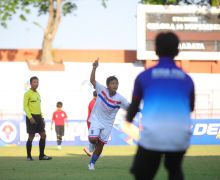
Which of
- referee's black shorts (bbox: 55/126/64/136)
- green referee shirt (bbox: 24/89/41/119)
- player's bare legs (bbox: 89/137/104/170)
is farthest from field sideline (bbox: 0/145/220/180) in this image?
referee's black shorts (bbox: 55/126/64/136)

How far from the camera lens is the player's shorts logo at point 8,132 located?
30062 millimetres

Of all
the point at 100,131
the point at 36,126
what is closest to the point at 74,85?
the point at 36,126

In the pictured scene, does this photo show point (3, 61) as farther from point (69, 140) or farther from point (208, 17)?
point (69, 140)

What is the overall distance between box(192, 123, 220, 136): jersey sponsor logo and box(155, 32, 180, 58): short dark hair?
24.3m

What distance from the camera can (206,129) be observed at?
31.0 m

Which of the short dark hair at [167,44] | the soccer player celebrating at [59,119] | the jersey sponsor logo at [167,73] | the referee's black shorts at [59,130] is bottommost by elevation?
the referee's black shorts at [59,130]

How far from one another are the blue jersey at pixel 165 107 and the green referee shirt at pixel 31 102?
11248 mm

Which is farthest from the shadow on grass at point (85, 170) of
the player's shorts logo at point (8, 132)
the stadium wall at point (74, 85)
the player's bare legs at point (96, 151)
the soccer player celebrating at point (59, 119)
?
the stadium wall at point (74, 85)

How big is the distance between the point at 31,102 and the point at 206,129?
14299mm

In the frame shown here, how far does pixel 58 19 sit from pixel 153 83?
148 ft

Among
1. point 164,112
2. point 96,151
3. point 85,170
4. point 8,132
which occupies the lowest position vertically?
point 8,132

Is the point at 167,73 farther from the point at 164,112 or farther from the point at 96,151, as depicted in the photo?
the point at 96,151

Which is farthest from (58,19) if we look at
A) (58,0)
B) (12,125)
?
(12,125)

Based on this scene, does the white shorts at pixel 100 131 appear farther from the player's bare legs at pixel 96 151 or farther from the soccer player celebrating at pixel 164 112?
the soccer player celebrating at pixel 164 112
